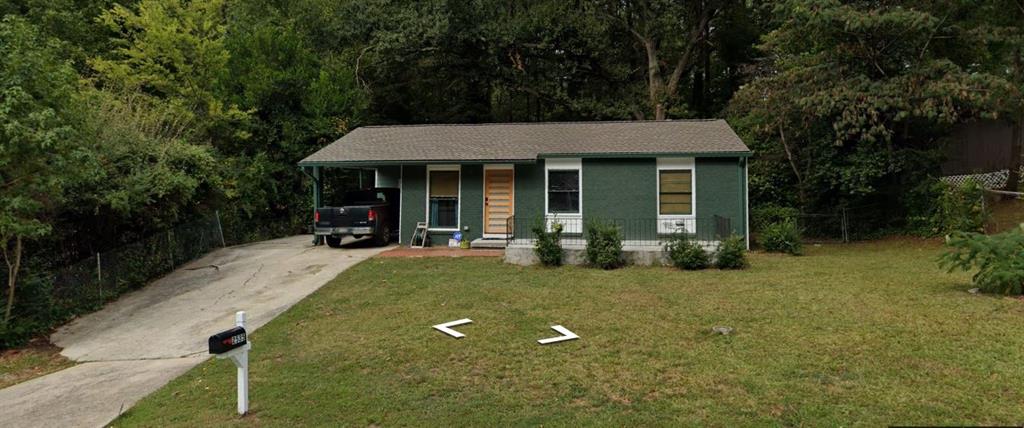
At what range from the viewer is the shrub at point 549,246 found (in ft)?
36.2

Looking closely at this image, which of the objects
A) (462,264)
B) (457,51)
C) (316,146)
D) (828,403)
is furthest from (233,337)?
(457,51)

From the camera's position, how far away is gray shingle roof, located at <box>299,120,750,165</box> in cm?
1354

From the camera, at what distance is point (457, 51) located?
25562mm

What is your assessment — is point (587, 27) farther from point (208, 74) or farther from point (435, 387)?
point (435, 387)

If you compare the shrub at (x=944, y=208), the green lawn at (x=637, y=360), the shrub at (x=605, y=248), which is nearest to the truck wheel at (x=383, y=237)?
the green lawn at (x=637, y=360)

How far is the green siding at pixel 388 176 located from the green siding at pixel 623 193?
5539mm

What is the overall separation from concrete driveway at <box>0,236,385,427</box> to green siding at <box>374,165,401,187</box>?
233 cm

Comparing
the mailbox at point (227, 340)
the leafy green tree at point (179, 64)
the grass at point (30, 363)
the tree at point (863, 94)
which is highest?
the leafy green tree at point (179, 64)

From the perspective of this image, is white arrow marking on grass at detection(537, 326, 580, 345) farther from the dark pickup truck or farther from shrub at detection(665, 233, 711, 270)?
the dark pickup truck

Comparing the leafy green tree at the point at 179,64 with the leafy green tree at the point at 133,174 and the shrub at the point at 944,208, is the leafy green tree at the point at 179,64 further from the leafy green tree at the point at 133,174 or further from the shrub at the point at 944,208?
the shrub at the point at 944,208

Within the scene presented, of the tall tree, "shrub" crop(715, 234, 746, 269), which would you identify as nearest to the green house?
"shrub" crop(715, 234, 746, 269)

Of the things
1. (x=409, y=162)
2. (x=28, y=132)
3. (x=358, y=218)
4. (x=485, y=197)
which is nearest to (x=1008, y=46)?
(x=485, y=197)

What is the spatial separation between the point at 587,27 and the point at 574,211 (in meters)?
14.1

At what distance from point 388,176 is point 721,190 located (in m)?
9.38
